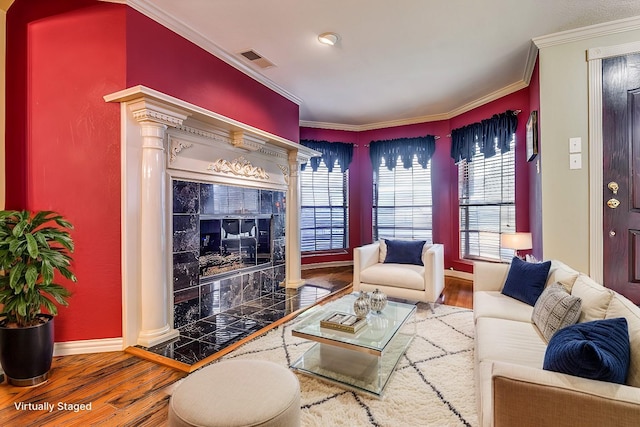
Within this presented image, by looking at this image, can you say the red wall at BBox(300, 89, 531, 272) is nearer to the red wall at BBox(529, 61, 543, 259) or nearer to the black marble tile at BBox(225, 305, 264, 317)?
the red wall at BBox(529, 61, 543, 259)

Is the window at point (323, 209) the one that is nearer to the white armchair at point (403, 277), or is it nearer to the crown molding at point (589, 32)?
the white armchair at point (403, 277)

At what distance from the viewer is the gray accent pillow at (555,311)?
1.68 m

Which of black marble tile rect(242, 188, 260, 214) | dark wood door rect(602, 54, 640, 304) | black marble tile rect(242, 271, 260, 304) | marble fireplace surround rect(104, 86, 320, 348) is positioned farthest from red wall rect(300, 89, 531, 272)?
marble fireplace surround rect(104, 86, 320, 348)

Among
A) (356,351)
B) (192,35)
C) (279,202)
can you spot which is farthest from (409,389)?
(192,35)

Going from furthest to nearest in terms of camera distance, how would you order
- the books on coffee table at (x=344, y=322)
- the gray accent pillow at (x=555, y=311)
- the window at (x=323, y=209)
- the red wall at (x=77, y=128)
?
the window at (x=323, y=209), the red wall at (x=77, y=128), the books on coffee table at (x=344, y=322), the gray accent pillow at (x=555, y=311)

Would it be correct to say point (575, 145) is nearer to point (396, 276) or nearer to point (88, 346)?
point (396, 276)

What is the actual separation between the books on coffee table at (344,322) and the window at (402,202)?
11.8 ft

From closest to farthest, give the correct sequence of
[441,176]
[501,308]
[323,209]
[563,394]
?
[563,394], [501,308], [441,176], [323,209]

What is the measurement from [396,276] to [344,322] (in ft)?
5.03

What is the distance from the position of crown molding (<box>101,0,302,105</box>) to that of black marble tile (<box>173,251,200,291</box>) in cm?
207

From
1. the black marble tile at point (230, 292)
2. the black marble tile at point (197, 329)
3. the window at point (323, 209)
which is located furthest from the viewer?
the window at point (323, 209)

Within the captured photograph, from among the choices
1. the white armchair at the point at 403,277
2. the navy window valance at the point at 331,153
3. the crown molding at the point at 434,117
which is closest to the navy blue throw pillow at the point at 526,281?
the white armchair at the point at 403,277

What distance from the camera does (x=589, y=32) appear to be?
2.81 metres

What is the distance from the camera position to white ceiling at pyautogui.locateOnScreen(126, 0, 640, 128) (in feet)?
8.39
